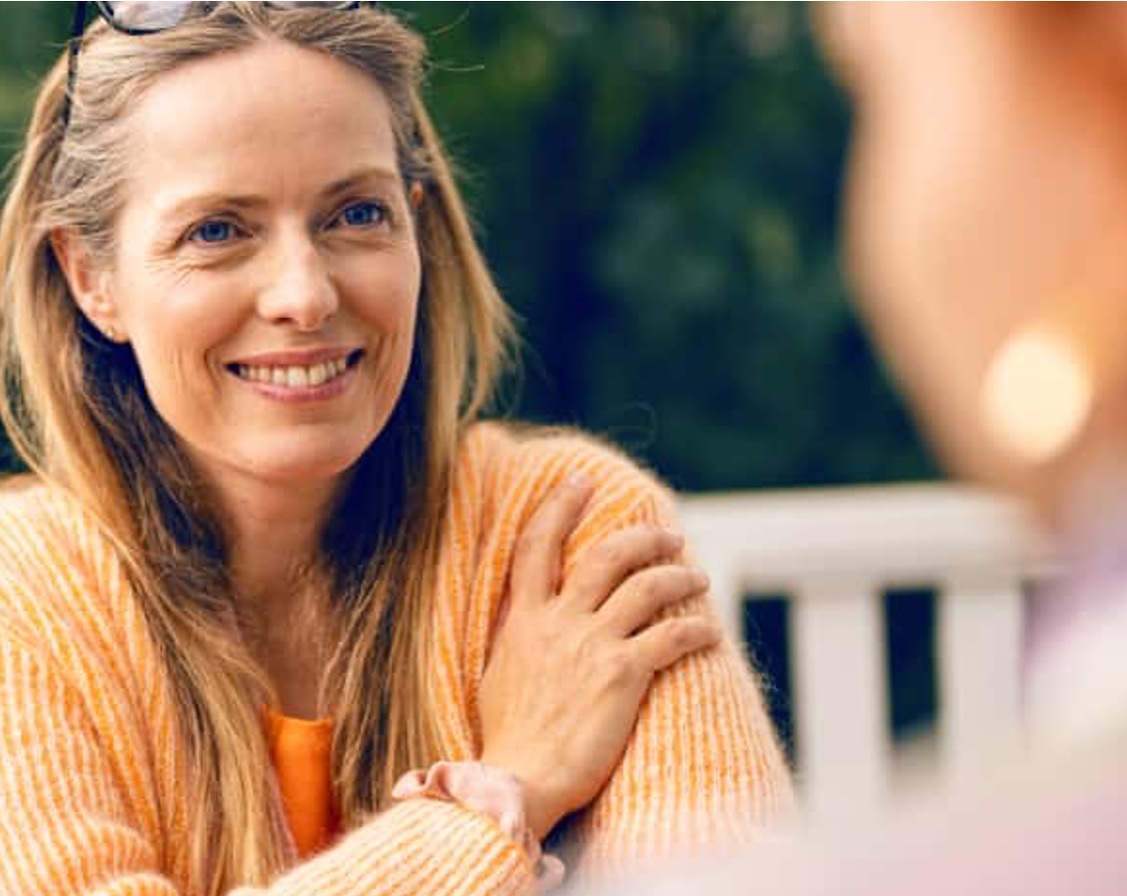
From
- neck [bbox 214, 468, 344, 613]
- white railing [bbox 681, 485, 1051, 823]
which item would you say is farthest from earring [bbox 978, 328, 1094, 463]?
white railing [bbox 681, 485, 1051, 823]

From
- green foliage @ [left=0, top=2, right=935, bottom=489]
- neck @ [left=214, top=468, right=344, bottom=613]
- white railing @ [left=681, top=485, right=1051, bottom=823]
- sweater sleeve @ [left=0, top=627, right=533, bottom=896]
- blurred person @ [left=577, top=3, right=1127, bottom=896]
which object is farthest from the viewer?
green foliage @ [left=0, top=2, right=935, bottom=489]

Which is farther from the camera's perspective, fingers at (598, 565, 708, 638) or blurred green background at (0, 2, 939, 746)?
blurred green background at (0, 2, 939, 746)

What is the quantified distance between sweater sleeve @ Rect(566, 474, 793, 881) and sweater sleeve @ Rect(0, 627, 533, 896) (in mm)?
120

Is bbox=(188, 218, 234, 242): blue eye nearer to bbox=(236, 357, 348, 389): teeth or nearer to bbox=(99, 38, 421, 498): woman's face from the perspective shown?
bbox=(99, 38, 421, 498): woman's face

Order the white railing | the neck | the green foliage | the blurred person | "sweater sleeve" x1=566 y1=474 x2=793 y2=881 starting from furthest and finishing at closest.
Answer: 1. the green foliage
2. the white railing
3. the neck
4. "sweater sleeve" x1=566 y1=474 x2=793 y2=881
5. the blurred person

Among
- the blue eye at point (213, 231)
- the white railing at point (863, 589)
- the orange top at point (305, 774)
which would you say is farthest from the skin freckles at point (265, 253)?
the white railing at point (863, 589)

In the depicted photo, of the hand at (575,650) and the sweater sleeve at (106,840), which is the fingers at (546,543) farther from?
the sweater sleeve at (106,840)

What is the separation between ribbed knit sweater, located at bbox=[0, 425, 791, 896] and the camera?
167 cm

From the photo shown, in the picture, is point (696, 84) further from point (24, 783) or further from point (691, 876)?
point (691, 876)

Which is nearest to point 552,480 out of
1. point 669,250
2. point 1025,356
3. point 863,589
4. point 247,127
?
point 247,127

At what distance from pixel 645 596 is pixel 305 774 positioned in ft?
1.28

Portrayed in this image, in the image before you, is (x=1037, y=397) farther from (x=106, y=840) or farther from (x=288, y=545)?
(x=288, y=545)

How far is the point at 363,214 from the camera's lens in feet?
6.35

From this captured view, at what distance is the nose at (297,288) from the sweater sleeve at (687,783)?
46 centimetres
